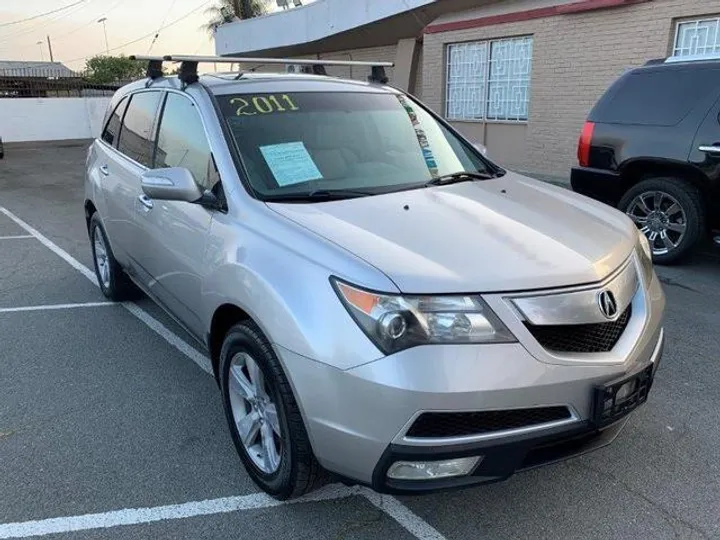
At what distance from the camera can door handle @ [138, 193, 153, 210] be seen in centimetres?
390

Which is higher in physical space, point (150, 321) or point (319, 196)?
point (319, 196)

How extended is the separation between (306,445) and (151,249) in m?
1.97

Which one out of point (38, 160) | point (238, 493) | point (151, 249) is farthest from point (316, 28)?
point (238, 493)

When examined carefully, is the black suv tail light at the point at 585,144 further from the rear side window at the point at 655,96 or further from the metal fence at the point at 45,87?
the metal fence at the point at 45,87

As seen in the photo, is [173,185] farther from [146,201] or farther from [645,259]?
[645,259]

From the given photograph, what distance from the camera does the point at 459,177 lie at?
11.7ft

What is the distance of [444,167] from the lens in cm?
368

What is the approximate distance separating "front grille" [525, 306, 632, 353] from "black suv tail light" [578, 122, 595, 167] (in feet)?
15.5

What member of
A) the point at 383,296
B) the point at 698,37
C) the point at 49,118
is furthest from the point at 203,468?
the point at 49,118

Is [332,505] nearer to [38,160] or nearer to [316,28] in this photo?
[316,28]

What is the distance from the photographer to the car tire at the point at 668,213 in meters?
6.10

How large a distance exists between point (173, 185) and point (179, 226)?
1.40ft

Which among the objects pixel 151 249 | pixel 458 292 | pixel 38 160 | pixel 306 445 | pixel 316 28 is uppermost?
pixel 316 28

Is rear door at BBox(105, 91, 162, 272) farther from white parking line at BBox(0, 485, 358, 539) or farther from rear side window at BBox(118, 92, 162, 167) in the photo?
white parking line at BBox(0, 485, 358, 539)
